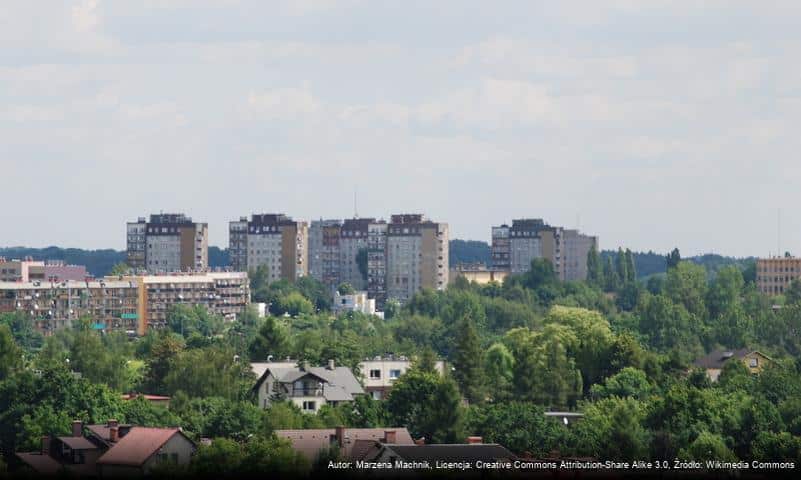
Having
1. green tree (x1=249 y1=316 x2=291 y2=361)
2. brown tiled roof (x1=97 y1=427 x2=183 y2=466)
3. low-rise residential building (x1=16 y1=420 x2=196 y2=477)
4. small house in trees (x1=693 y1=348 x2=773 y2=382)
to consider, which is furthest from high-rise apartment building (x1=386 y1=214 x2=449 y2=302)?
brown tiled roof (x1=97 y1=427 x2=183 y2=466)

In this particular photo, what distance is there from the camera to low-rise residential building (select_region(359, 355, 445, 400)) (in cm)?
8256

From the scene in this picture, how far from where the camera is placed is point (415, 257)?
182 m

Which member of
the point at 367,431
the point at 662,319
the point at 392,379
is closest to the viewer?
the point at 367,431

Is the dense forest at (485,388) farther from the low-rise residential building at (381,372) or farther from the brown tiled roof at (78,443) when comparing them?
the brown tiled roof at (78,443)

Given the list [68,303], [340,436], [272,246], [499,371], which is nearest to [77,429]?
[340,436]

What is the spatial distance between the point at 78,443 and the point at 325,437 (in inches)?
255

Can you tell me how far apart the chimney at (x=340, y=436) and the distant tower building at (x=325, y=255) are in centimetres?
13763

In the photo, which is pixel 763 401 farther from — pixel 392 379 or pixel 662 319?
pixel 662 319

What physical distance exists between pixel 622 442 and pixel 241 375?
22.0 metres

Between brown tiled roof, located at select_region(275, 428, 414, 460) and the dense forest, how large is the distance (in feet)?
2.82

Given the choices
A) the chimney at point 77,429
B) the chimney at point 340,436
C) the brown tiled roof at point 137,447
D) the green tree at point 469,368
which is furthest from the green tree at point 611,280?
the brown tiled roof at point 137,447

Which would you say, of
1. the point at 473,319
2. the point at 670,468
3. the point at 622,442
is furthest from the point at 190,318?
the point at 670,468

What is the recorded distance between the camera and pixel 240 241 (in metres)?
191

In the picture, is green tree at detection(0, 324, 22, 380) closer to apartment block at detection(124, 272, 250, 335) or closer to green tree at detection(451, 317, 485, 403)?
green tree at detection(451, 317, 485, 403)
